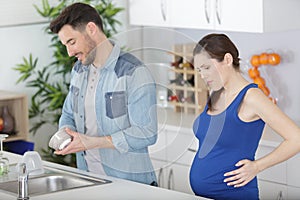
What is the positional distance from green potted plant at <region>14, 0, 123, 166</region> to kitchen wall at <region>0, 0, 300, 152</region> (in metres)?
0.07

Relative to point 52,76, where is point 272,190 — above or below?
below

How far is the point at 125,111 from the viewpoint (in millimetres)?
2625

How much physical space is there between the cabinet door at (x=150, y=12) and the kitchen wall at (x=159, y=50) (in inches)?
11.5

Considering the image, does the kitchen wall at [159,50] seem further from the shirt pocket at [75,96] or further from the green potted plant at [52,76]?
the shirt pocket at [75,96]

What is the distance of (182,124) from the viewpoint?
2695mm

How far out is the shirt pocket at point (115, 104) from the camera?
2.63 meters

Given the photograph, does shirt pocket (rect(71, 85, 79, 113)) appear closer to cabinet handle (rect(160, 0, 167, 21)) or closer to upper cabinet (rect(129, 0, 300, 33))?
upper cabinet (rect(129, 0, 300, 33))

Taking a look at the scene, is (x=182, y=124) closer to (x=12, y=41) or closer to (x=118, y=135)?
(x=118, y=135)

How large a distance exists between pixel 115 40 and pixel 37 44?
238cm

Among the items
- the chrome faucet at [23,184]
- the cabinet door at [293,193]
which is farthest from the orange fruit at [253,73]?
the chrome faucet at [23,184]

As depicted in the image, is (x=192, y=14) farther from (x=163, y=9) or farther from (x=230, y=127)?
(x=230, y=127)

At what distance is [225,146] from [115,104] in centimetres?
45

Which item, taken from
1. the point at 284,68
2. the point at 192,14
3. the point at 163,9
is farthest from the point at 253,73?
the point at 163,9

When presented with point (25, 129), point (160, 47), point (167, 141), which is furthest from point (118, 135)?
point (25, 129)
